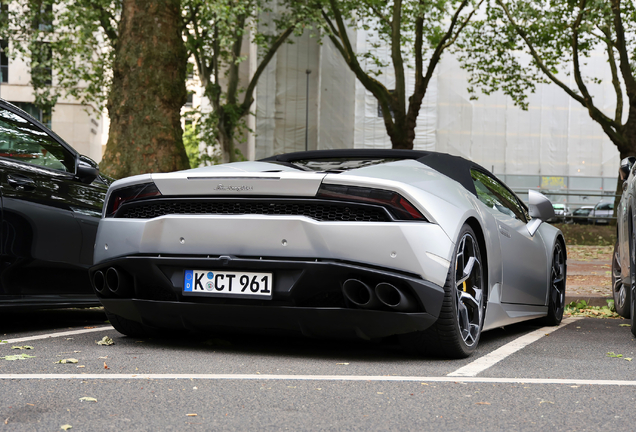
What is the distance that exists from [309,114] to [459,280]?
114 feet

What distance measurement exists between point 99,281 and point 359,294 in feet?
4.96

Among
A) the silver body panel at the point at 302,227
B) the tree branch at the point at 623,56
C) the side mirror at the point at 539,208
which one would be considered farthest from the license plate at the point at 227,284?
the tree branch at the point at 623,56

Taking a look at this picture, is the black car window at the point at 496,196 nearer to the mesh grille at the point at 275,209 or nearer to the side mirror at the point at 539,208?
the side mirror at the point at 539,208

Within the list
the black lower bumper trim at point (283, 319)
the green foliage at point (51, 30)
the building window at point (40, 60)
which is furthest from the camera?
the building window at point (40, 60)

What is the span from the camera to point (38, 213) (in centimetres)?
500

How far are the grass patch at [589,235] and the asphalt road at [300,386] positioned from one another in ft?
54.7

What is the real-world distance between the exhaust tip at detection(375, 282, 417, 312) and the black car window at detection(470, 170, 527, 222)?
1267mm

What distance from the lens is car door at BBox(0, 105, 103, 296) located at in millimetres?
4832

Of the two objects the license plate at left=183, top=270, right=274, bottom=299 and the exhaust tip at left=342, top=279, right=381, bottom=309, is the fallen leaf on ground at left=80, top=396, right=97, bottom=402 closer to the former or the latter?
the license plate at left=183, top=270, right=274, bottom=299

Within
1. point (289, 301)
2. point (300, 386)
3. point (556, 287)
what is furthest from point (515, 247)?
point (300, 386)

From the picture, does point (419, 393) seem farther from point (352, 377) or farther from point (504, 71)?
point (504, 71)

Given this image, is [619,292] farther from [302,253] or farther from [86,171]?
[86,171]

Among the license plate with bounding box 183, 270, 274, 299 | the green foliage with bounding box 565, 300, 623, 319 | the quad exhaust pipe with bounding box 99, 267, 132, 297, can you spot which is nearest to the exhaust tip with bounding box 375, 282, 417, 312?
the license plate with bounding box 183, 270, 274, 299

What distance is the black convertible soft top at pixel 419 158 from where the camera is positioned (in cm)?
465
